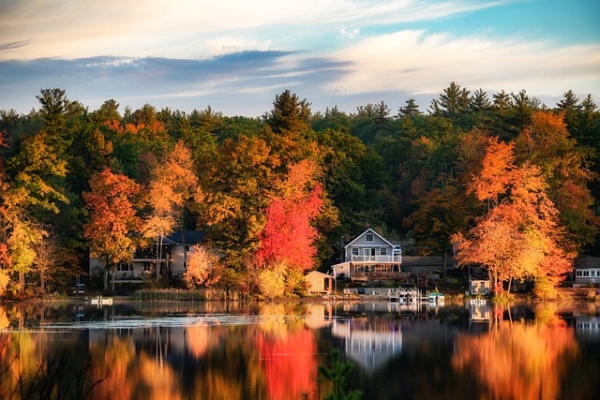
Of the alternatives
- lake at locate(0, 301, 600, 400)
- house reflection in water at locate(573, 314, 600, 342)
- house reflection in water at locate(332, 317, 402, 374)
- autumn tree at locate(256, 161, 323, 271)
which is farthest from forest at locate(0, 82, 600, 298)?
house reflection in water at locate(332, 317, 402, 374)

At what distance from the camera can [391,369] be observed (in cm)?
3450

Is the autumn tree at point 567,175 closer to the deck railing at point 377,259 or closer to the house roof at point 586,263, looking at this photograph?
the house roof at point 586,263

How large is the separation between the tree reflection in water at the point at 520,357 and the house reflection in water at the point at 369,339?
103 inches

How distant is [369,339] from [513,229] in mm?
29604

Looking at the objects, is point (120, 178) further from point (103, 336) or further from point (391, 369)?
Result: point (391, 369)

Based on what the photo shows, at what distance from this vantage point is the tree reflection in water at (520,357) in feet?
101

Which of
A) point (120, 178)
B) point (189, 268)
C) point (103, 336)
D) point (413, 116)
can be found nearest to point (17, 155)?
point (120, 178)

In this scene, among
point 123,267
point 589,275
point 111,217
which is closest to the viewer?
point 111,217

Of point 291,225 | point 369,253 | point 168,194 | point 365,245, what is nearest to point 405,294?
point 291,225

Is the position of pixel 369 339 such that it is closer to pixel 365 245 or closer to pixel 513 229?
pixel 513 229

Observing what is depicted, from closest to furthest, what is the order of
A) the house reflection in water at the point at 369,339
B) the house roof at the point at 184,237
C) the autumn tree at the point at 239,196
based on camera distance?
the house reflection in water at the point at 369,339 < the autumn tree at the point at 239,196 < the house roof at the point at 184,237

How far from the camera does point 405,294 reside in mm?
72375

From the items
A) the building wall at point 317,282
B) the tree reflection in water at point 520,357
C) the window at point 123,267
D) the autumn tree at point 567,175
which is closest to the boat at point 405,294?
the building wall at point 317,282

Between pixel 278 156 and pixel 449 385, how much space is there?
142ft
